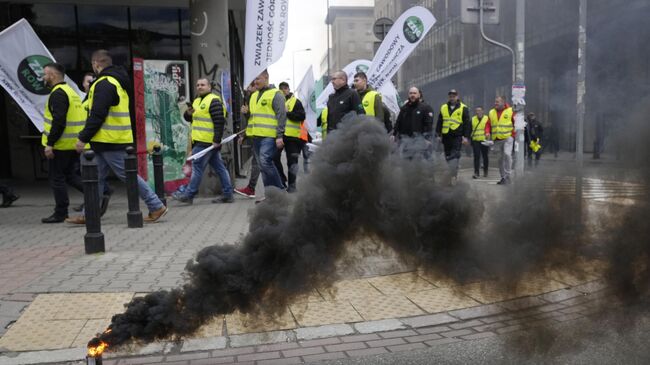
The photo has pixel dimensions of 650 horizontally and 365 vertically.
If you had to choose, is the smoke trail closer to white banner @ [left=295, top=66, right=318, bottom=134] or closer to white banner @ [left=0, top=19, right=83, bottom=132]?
white banner @ [left=0, top=19, right=83, bottom=132]

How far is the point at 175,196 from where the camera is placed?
29.6 ft

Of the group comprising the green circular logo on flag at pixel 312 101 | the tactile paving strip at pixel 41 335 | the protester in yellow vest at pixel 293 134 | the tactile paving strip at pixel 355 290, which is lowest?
the tactile paving strip at pixel 355 290

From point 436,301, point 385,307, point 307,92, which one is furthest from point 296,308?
point 307,92

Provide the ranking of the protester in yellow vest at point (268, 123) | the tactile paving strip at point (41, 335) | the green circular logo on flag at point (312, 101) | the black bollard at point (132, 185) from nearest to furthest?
the tactile paving strip at point (41, 335) → the black bollard at point (132, 185) → the protester in yellow vest at point (268, 123) → the green circular logo on flag at point (312, 101)

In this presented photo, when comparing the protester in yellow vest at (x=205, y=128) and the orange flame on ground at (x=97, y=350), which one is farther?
the protester in yellow vest at (x=205, y=128)

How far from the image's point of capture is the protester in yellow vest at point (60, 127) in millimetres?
6742

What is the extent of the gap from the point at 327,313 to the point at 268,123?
455 cm

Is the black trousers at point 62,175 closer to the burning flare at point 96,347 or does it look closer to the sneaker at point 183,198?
the sneaker at point 183,198

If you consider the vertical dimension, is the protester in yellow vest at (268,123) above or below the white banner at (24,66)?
below

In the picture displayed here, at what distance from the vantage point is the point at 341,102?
22.7ft

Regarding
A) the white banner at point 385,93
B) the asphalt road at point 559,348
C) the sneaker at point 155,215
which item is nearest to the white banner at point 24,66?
the sneaker at point 155,215

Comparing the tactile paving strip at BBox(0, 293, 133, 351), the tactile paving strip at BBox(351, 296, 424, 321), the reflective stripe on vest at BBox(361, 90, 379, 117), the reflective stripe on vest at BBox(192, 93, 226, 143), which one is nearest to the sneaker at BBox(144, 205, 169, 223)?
the reflective stripe on vest at BBox(192, 93, 226, 143)

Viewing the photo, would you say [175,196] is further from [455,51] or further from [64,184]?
[455,51]

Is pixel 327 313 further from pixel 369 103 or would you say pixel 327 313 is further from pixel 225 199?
pixel 225 199
